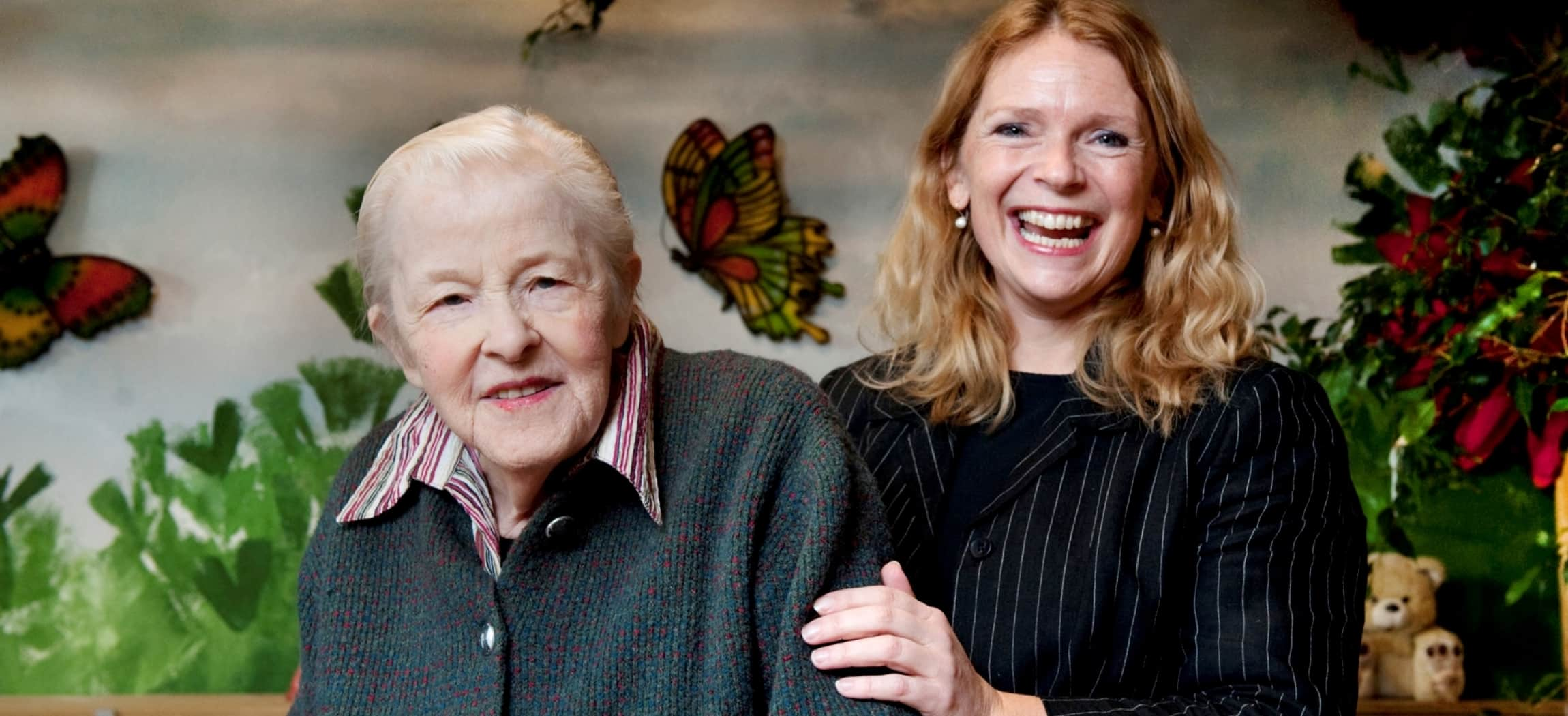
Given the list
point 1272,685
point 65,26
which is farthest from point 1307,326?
point 65,26

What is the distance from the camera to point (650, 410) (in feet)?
4.77

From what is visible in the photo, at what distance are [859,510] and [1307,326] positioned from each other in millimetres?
1814

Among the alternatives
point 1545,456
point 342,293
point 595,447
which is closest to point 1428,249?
point 1545,456

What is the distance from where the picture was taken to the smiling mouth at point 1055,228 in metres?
1.75

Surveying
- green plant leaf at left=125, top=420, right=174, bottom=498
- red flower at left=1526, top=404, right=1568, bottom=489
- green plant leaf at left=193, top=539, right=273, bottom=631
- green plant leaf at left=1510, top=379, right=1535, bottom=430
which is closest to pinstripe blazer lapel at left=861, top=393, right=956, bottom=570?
green plant leaf at left=1510, top=379, right=1535, bottom=430

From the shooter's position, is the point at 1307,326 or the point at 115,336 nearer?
the point at 1307,326

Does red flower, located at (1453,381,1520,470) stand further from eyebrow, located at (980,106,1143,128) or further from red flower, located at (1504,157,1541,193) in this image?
eyebrow, located at (980,106,1143,128)

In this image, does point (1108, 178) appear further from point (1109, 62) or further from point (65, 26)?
point (65, 26)

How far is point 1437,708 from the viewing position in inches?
127

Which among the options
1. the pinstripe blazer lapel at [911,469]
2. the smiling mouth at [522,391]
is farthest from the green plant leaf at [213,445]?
the smiling mouth at [522,391]

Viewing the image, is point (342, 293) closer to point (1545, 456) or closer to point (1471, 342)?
point (1471, 342)

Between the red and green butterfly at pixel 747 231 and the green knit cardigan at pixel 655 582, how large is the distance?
1821 mm

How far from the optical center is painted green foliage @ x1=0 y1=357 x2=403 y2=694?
129 inches

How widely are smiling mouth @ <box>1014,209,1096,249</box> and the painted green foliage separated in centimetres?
200
